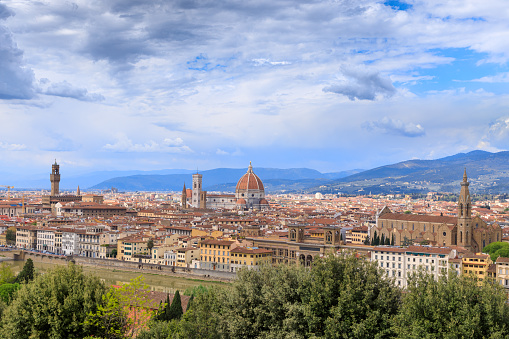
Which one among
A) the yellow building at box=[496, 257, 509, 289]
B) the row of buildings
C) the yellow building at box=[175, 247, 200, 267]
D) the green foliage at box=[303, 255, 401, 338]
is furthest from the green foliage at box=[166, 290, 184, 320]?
the yellow building at box=[175, 247, 200, 267]

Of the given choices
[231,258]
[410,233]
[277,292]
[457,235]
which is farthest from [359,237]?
[277,292]

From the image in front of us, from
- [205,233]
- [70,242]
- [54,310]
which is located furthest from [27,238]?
[54,310]

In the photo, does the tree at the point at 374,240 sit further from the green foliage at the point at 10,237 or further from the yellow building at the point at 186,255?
the green foliage at the point at 10,237

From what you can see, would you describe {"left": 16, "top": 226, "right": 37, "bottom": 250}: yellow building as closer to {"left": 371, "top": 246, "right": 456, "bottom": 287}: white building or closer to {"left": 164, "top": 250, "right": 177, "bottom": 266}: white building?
{"left": 164, "top": 250, "right": 177, "bottom": 266}: white building

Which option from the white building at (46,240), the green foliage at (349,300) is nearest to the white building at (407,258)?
the green foliage at (349,300)

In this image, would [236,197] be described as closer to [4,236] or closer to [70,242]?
[4,236]

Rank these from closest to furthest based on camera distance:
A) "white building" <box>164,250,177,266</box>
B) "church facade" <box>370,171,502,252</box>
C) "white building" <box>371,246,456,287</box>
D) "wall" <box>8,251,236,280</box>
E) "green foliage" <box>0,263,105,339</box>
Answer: "green foliage" <box>0,263,105,339</box> < "white building" <box>371,246,456,287</box> < "wall" <box>8,251,236,280</box> < "white building" <box>164,250,177,266</box> < "church facade" <box>370,171,502,252</box>
